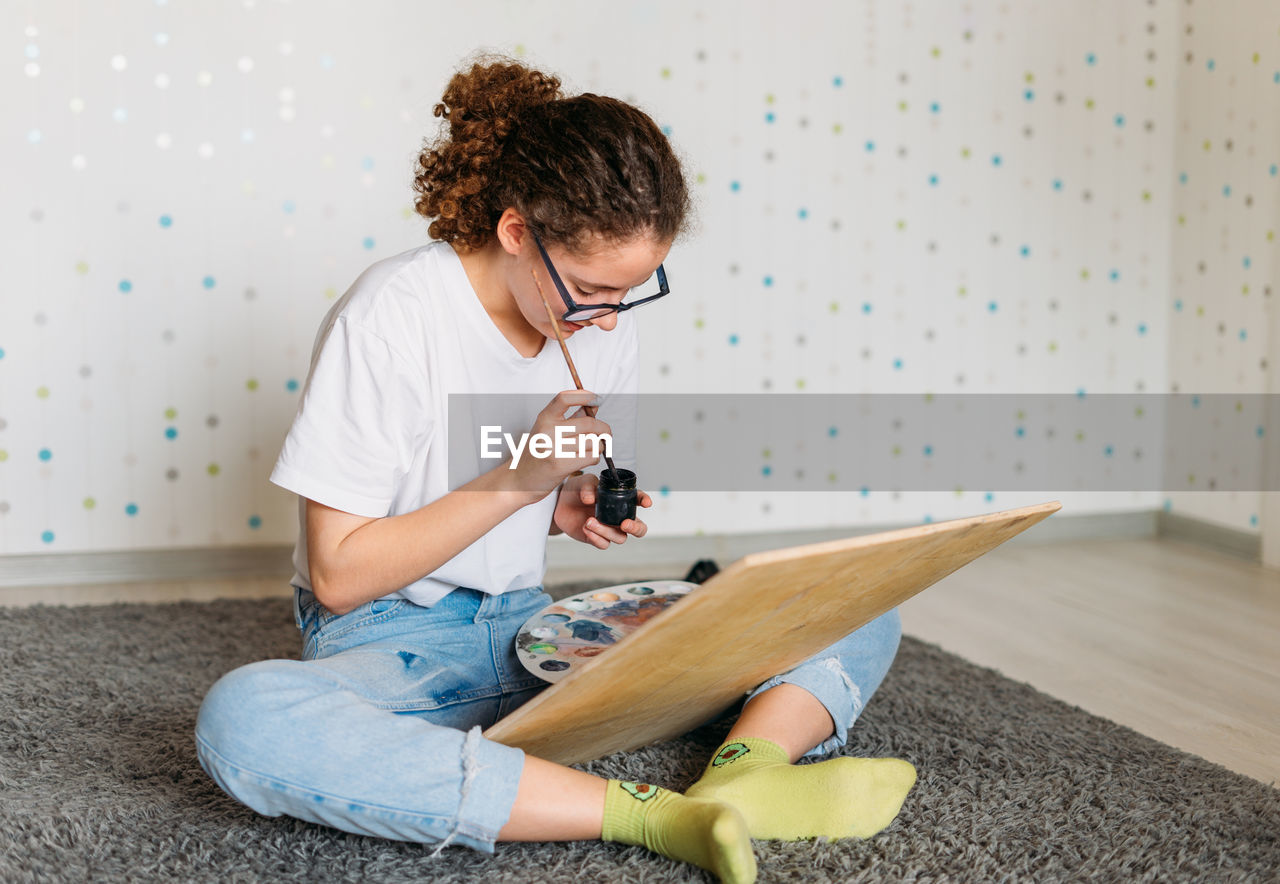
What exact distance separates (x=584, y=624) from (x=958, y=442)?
1.83m

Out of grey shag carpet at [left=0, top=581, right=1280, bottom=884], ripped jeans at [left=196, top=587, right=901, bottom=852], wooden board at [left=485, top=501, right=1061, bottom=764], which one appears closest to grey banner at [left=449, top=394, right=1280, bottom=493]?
grey shag carpet at [left=0, top=581, right=1280, bottom=884]

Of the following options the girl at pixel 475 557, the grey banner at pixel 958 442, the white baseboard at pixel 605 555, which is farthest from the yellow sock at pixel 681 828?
the grey banner at pixel 958 442

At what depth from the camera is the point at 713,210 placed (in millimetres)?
2740

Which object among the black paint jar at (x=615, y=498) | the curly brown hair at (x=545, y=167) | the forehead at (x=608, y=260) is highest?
the curly brown hair at (x=545, y=167)

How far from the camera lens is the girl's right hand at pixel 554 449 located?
3.84ft

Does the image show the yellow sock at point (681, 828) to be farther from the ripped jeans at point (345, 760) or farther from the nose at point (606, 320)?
the nose at point (606, 320)

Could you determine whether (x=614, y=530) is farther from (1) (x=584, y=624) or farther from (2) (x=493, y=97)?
(2) (x=493, y=97)

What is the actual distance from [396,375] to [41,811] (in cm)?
60

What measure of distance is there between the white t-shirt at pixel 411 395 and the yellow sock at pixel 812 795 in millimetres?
387

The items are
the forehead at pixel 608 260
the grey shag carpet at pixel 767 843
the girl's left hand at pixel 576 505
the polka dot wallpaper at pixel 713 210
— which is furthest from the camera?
the polka dot wallpaper at pixel 713 210

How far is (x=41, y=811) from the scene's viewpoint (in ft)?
4.02

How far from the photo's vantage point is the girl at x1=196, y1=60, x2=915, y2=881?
1041mm

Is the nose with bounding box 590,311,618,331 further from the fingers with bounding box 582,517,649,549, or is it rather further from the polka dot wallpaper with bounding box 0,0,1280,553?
the polka dot wallpaper with bounding box 0,0,1280,553

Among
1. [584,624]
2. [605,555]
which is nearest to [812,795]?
[584,624]
